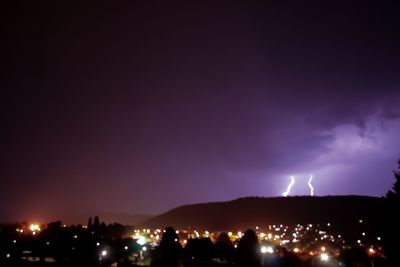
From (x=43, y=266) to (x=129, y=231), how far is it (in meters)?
59.8

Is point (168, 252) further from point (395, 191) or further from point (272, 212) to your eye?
point (272, 212)

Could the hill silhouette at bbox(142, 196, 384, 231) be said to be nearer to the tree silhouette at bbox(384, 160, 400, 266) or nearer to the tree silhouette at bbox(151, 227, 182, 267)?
the tree silhouette at bbox(384, 160, 400, 266)

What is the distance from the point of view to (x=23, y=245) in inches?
1519

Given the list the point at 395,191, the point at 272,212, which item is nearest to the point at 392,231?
the point at 395,191

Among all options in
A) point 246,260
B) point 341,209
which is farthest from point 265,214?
point 246,260

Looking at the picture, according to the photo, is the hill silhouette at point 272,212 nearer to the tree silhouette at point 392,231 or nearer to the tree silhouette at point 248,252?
the tree silhouette at point 392,231

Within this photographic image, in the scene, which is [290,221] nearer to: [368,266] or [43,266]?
[368,266]

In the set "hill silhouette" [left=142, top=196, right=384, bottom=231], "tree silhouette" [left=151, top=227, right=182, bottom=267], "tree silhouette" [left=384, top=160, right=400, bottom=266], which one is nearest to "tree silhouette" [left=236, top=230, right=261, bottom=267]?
"tree silhouette" [left=151, top=227, right=182, bottom=267]

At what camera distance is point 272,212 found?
149m

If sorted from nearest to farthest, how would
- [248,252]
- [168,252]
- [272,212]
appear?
[248,252] → [168,252] → [272,212]

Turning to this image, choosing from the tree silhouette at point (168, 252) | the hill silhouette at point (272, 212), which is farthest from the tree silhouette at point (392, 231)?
the hill silhouette at point (272, 212)

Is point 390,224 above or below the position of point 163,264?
above

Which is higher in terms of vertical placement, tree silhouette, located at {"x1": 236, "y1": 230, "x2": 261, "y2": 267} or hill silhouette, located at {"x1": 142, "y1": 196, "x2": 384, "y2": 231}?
hill silhouette, located at {"x1": 142, "y1": 196, "x2": 384, "y2": 231}

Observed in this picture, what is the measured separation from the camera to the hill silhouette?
4705 inches
